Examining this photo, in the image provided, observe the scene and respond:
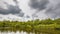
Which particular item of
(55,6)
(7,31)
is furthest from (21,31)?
(55,6)

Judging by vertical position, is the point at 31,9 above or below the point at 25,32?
above

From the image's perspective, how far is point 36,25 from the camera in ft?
17.0

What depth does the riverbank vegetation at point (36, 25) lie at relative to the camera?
510cm

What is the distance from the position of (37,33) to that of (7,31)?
3.65 feet

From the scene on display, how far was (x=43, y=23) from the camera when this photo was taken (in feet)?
17.0

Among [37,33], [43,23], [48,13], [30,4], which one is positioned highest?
[30,4]

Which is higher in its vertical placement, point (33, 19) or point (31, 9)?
point (31, 9)

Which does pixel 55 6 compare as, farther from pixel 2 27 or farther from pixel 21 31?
pixel 2 27

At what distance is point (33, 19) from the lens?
521 cm

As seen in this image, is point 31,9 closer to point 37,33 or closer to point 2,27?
point 37,33

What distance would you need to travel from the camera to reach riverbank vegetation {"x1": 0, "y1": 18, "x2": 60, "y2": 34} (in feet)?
16.7

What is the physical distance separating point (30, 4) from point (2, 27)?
127 centimetres

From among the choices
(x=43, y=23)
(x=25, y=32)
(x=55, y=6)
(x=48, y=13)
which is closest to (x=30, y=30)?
(x=25, y=32)

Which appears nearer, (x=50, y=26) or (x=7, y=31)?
(x=50, y=26)
